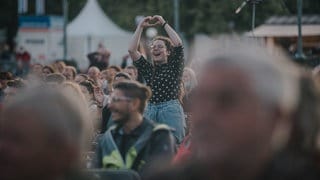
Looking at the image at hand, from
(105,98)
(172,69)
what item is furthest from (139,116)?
(105,98)

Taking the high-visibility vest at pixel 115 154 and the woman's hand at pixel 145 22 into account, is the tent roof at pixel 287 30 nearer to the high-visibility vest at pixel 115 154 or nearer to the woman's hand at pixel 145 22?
the woman's hand at pixel 145 22

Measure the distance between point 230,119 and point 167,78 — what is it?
752 centimetres

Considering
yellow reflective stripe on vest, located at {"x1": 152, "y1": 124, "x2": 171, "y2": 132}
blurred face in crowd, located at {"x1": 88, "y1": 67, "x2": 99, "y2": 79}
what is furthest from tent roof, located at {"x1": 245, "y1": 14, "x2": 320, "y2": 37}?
yellow reflective stripe on vest, located at {"x1": 152, "y1": 124, "x2": 171, "y2": 132}

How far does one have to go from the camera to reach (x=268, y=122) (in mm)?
3143

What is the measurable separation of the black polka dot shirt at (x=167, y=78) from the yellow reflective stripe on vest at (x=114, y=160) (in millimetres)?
4481

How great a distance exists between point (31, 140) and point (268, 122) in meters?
0.75

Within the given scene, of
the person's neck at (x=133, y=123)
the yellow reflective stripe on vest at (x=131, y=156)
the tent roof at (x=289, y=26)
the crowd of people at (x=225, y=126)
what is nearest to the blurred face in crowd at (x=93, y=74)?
the person's neck at (x=133, y=123)

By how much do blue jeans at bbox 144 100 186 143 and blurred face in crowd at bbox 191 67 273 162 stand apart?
7.03 m

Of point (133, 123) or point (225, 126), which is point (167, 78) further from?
point (225, 126)

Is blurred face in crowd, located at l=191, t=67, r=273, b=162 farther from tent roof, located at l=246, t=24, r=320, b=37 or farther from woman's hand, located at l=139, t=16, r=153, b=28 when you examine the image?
tent roof, located at l=246, t=24, r=320, b=37

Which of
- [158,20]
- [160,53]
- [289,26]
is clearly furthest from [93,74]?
[289,26]

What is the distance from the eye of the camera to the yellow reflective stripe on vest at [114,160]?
6.08 m

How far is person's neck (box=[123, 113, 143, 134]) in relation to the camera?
611cm

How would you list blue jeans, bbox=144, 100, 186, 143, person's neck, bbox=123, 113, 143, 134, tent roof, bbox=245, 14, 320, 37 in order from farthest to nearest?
tent roof, bbox=245, 14, 320, 37 → blue jeans, bbox=144, 100, 186, 143 → person's neck, bbox=123, 113, 143, 134
